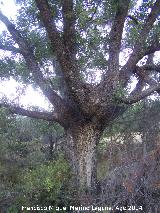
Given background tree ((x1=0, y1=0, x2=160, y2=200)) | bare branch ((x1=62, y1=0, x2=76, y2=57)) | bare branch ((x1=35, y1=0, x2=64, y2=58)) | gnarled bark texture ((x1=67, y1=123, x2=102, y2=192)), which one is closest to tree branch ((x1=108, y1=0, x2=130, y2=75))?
background tree ((x1=0, y1=0, x2=160, y2=200))

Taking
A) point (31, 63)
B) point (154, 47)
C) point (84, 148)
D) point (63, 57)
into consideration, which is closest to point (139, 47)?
point (154, 47)

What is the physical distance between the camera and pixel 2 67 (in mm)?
12688

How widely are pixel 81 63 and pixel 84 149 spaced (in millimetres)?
2998

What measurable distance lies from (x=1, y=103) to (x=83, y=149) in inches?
120

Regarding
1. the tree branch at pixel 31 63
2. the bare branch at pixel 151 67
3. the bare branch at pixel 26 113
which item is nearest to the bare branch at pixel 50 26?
the tree branch at pixel 31 63

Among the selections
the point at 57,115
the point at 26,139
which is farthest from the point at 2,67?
the point at 26,139

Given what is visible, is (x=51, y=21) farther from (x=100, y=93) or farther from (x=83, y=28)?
(x=100, y=93)

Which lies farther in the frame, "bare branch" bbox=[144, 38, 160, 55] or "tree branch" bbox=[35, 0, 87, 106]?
"bare branch" bbox=[144, 38, 160, 55]

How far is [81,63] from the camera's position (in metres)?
12.8

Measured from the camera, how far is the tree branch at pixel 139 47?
1205cm

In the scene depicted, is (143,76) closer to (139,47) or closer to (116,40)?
(139,47)

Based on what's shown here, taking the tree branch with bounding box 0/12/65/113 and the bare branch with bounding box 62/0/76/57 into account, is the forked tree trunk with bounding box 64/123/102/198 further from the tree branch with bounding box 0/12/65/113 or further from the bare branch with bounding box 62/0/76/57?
the bare branch with bounding box 62/0/76/57

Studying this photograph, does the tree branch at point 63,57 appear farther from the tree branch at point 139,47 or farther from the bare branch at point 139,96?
the tree branch at point 139,47

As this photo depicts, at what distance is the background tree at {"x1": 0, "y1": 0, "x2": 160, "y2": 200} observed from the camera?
443 inches
